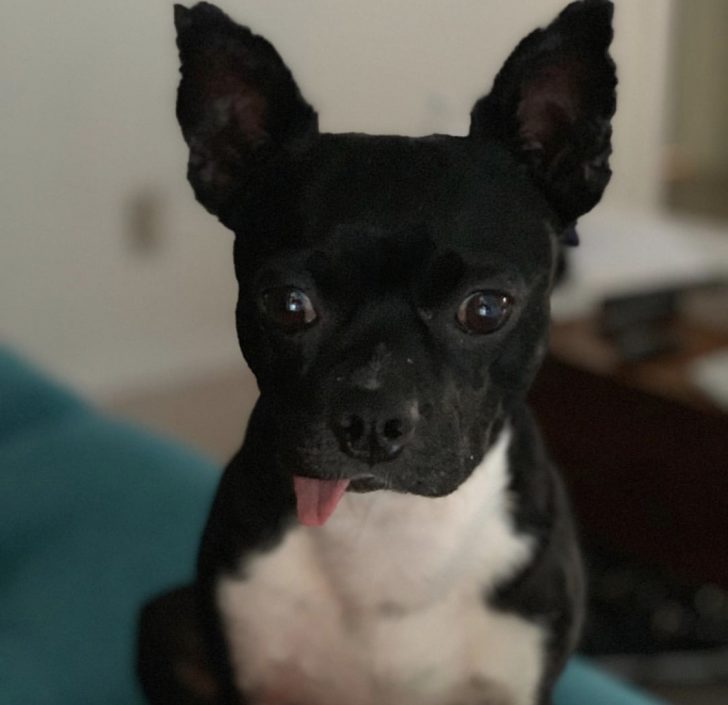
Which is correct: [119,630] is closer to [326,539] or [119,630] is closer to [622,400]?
[326,539]

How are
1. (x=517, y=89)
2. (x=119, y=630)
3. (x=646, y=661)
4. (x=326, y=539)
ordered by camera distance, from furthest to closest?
(x=646, y=661), (x=119, y=630), (x=326, y=539), (x=517, y=89)

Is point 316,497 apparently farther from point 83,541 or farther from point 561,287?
point 561,287

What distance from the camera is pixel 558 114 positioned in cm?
80

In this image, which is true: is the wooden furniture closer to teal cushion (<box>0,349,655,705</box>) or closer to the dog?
teal cushion (<box>0,349,655,705</box>)

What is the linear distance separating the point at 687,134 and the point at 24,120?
1.43 metres

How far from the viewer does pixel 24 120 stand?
241 centimetres

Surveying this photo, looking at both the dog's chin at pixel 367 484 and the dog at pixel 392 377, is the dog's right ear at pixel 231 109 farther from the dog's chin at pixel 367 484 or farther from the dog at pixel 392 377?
the dog's chin at pixel 367 484

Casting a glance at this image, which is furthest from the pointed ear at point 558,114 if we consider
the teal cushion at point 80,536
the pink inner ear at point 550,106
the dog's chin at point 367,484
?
the teal cushion at point 80,536

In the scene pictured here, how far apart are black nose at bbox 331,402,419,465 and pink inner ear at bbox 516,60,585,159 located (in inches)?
8.8

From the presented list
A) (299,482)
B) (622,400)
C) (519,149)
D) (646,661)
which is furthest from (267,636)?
(646,661)

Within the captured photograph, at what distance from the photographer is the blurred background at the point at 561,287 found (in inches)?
75.1

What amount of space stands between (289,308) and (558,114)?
9.3 inches

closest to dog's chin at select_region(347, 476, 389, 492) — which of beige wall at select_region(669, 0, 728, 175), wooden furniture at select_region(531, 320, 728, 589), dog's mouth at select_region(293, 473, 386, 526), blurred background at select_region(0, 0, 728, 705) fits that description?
dog's mouth at select_region(293, 473, 386, 526)

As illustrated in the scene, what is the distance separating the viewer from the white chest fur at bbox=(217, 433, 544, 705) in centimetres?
89
